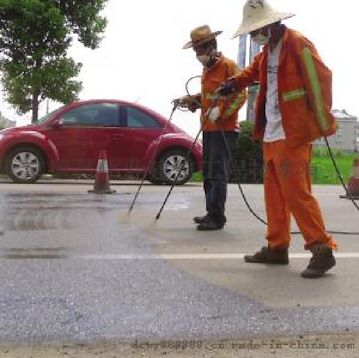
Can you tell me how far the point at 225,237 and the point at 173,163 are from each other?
719 centimetres

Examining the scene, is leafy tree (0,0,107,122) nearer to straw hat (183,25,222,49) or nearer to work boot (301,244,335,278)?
straw hat (183,25,222,49)

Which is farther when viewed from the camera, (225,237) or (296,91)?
(225,237)

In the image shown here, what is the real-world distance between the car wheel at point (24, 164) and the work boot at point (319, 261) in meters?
8.97

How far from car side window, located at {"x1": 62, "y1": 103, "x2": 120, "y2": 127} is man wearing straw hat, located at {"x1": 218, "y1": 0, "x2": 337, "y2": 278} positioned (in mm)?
8524

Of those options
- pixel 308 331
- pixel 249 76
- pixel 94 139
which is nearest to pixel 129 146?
pixel 94 139

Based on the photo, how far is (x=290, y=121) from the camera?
4.91 meters

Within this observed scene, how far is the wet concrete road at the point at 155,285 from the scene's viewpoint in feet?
12.2

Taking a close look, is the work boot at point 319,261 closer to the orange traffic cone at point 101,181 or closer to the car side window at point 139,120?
the orange traffic cone at point 101,181

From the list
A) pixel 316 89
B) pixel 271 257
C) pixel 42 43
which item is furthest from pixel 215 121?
pixel 42 43

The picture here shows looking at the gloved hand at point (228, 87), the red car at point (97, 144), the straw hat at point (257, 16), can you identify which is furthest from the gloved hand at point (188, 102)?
the red car at point (97, 144)

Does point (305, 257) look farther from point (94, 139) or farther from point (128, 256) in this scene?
point (94, 139)

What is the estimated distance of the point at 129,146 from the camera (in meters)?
13.8

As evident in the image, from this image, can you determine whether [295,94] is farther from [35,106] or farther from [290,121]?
[35,106]

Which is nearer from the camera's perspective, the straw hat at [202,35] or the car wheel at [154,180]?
the straw hat at [202,35]
